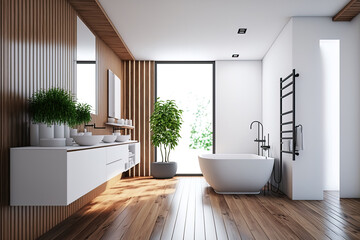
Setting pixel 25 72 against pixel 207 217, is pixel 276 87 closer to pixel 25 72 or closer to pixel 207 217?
pixel 207 217

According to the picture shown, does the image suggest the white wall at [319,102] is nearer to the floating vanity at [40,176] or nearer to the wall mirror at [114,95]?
the wall mirror at [114,95]

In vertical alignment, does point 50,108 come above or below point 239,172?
above

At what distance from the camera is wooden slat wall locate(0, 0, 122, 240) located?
8.16 feet

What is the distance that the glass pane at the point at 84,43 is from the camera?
4324 millimetres

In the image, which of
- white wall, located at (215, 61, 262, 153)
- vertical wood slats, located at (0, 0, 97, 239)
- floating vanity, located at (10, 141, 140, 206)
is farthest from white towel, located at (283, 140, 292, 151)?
floating vanity, located at (10, 141, 140, 206)

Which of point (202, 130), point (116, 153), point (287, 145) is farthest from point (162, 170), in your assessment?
point (287, 145)

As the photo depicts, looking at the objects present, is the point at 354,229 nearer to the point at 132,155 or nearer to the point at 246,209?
the point at 246,209

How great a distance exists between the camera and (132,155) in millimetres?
5750

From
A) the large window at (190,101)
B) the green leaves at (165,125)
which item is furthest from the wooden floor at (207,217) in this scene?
the large window at (190,101)

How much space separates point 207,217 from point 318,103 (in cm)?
236

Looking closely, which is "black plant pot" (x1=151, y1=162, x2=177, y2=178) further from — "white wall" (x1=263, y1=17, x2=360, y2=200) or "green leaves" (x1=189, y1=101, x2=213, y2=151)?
"white wall" (x1=263, y1=17, x2=360, y2=200)

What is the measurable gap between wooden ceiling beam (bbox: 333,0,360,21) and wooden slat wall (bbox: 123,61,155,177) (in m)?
3.98

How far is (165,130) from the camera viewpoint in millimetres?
6953

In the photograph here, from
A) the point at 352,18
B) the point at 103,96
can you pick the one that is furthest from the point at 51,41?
the point at 352,18
